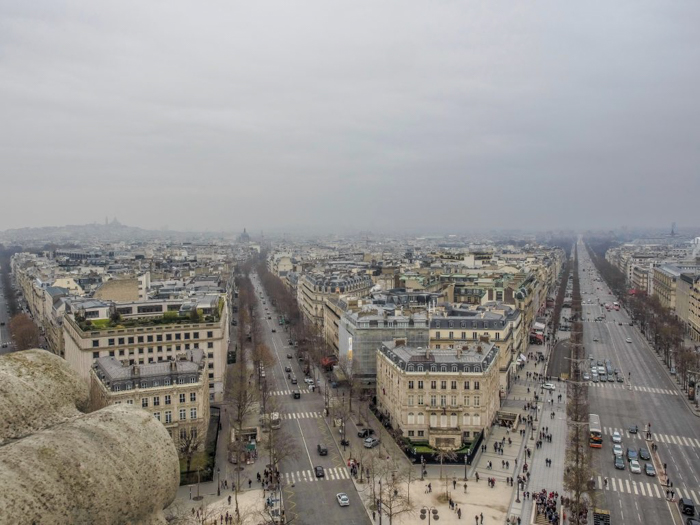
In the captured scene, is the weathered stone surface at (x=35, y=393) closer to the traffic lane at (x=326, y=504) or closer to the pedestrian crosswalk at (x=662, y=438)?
the traffic lane at (x=326, y=504)

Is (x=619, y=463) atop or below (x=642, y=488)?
atop

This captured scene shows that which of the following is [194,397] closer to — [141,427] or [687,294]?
[141,427]

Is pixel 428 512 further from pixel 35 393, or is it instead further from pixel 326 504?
pixel 35 393

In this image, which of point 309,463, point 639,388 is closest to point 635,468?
point 309,463

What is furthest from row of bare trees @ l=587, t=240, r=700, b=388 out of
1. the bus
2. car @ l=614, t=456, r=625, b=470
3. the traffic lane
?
the traffic lane

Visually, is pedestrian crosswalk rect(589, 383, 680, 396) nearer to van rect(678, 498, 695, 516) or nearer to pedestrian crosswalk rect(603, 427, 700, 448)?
pedestrian crosswalk rect(603, 427, 700, 448)

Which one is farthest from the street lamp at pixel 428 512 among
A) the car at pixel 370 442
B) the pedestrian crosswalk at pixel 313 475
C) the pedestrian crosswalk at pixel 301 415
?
the pedestrian crosswalk at pixel 301 415
